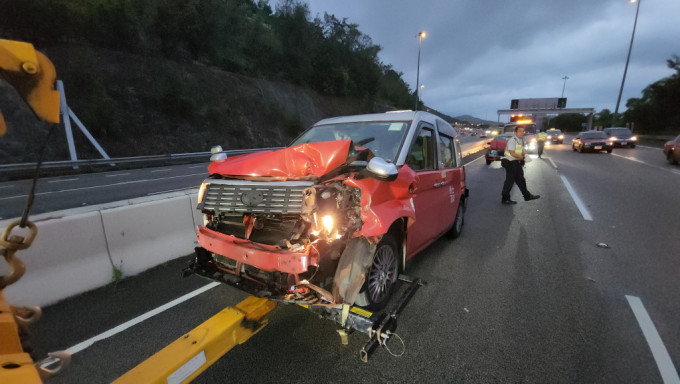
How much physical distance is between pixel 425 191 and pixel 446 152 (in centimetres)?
123

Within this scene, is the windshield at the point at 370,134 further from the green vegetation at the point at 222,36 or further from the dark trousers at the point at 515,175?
→ the green vegetation at the point at 222,36

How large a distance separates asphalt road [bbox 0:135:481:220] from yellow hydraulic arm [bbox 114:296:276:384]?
7.75 m

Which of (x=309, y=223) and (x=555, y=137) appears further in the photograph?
(x=555, y=137)

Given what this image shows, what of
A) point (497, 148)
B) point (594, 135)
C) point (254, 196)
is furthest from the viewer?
point (594, 135)

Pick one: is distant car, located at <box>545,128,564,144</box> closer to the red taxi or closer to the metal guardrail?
the metal guardrail

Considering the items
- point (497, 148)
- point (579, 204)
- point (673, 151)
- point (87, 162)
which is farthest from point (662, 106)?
point (87, 162)

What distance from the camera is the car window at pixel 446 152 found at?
430 centimetres

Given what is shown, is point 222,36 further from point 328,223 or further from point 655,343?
point 655,343

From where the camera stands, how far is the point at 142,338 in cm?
276

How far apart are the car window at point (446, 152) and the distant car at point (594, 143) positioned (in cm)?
2206

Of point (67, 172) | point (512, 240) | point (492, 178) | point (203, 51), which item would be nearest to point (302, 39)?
point (203, 51)

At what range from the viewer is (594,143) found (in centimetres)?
2062

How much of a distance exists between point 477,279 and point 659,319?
1649 mm

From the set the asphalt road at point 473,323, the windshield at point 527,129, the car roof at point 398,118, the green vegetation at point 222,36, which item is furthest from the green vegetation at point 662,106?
the car roof at point 398,118
